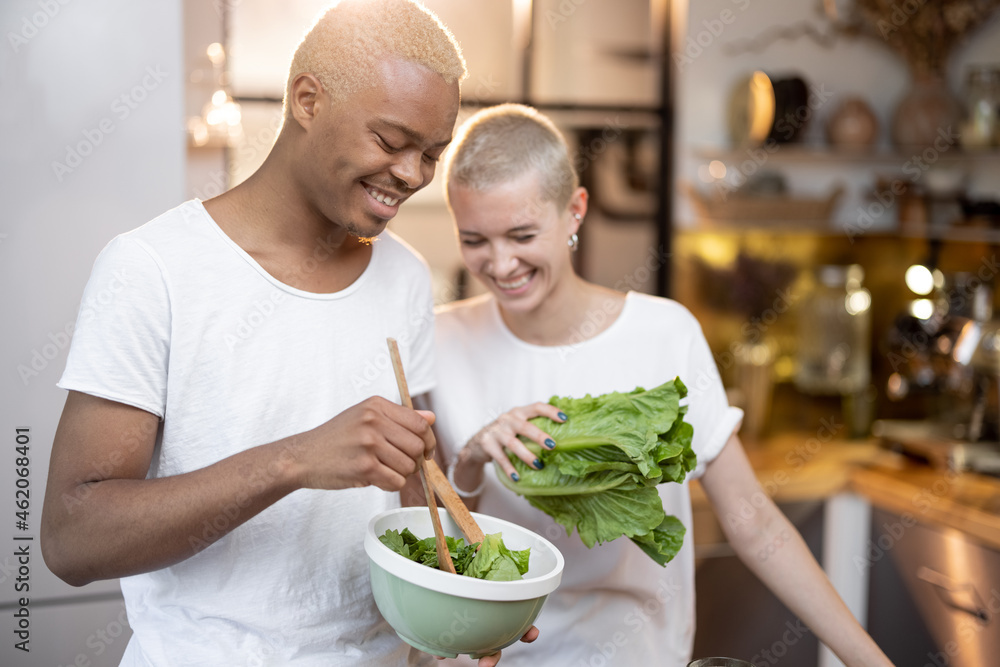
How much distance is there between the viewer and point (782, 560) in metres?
1.33

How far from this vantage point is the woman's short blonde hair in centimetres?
134

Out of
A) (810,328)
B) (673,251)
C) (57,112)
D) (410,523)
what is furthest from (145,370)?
(810,328)

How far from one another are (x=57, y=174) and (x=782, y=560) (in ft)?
4.56

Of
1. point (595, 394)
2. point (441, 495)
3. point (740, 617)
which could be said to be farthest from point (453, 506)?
point (740, 617)

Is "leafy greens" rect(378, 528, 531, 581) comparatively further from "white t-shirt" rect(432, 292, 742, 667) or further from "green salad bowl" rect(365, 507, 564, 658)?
"white t-shirt" rect(432, 292, 742, 667)

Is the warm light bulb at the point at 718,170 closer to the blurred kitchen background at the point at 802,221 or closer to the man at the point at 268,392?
the blurred kitchen background at the point at 802,221

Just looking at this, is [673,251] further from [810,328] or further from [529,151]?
[529,151]

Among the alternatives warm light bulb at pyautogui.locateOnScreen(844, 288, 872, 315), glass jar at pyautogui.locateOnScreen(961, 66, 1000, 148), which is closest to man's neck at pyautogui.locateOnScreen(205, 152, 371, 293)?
glass jar at pyautogui.locateOnScreen(961, 66, 1000, 148)

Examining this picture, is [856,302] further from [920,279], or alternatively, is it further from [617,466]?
[617,466]

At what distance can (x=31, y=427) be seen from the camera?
153 cm

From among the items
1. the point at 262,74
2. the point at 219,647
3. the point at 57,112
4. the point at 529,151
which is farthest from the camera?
the point at 262,74

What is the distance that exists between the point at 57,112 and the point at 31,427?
1.84 feet

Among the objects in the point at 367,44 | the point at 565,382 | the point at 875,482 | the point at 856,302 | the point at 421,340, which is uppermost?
the point at 367,44

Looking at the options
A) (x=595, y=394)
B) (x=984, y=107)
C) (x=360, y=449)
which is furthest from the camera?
(x=984, y=107)
